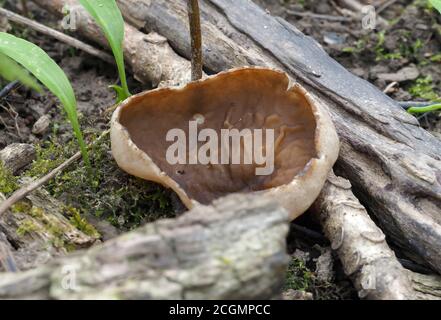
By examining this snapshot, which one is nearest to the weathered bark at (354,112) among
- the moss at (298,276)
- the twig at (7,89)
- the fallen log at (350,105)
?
the fallen log at (350,105)

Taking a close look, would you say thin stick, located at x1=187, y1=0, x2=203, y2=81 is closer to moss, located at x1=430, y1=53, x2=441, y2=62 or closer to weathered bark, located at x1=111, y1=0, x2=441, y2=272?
weathered bark, located at x1=111, y1=0, x2=441, y2=272

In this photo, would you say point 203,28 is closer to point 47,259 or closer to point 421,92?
point 421,92

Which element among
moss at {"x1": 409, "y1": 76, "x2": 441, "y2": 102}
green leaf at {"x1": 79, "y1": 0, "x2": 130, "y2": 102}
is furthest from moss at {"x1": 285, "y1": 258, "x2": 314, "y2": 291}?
moss at {"x1": 409, "y1": 76, "x2": 441, "y2": 102}

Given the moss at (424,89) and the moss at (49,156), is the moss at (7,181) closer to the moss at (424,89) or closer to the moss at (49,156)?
the moss at (49,156)

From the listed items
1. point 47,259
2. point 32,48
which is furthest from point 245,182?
point 32,48

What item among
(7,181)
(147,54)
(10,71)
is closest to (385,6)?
(147,54)

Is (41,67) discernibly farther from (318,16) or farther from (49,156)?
Result: (318,16)
